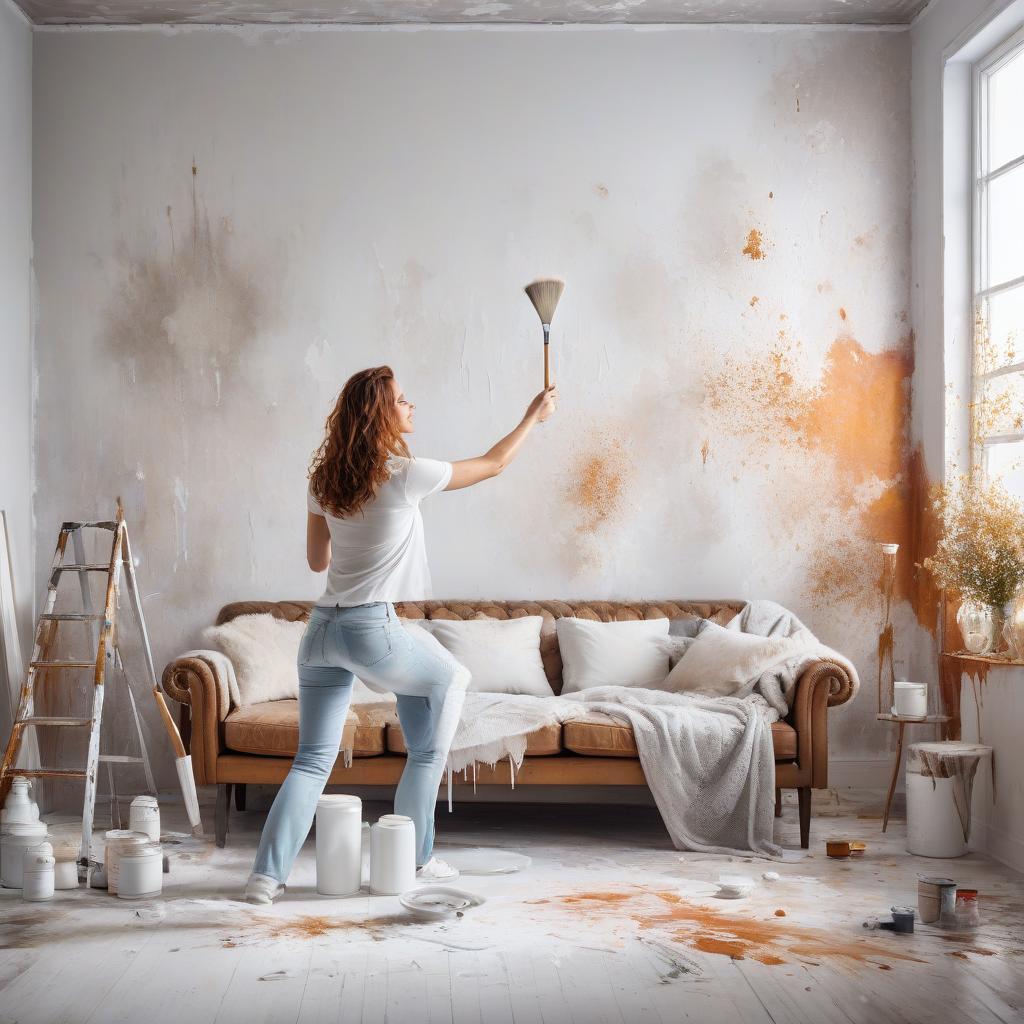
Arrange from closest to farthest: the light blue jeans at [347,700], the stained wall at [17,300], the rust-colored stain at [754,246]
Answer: the light blue jeans at [347,700] → the stained wall at [17,300] → the rust-colored stain at [754,246]

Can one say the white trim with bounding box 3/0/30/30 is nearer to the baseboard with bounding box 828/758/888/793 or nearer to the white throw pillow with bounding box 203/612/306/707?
the white throw pillow with bounding box 203/612/306/707

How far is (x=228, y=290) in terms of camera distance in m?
5.31

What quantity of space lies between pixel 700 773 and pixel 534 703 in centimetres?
66

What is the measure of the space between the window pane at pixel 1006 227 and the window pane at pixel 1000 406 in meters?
0.43

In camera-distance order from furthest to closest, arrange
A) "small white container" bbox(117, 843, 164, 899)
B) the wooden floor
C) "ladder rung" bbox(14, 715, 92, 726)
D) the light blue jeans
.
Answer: "ladder rung" bbox(14, 715, 92, 726), "small white container" bbox(117, 843, 164, 899), the light blue jeans, the wooden floor

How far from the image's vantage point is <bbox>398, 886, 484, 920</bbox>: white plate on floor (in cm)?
330

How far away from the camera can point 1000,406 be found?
4.74 meters

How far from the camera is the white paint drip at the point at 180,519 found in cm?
528

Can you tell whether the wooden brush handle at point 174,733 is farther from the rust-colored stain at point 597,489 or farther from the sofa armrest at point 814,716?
the sofa armrest at point 814,716

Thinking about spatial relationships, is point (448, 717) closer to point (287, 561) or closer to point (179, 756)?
point (179, 756)

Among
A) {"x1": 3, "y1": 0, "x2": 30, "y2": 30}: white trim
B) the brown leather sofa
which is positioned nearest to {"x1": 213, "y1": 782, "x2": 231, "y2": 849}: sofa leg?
the brown leather sofa

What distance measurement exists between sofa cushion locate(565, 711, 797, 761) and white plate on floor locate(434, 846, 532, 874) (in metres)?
0.37

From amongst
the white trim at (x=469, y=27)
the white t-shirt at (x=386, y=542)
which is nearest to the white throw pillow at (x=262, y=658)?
the white t-shirt at (x=386, y=542)

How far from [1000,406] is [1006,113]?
123 centimetres
